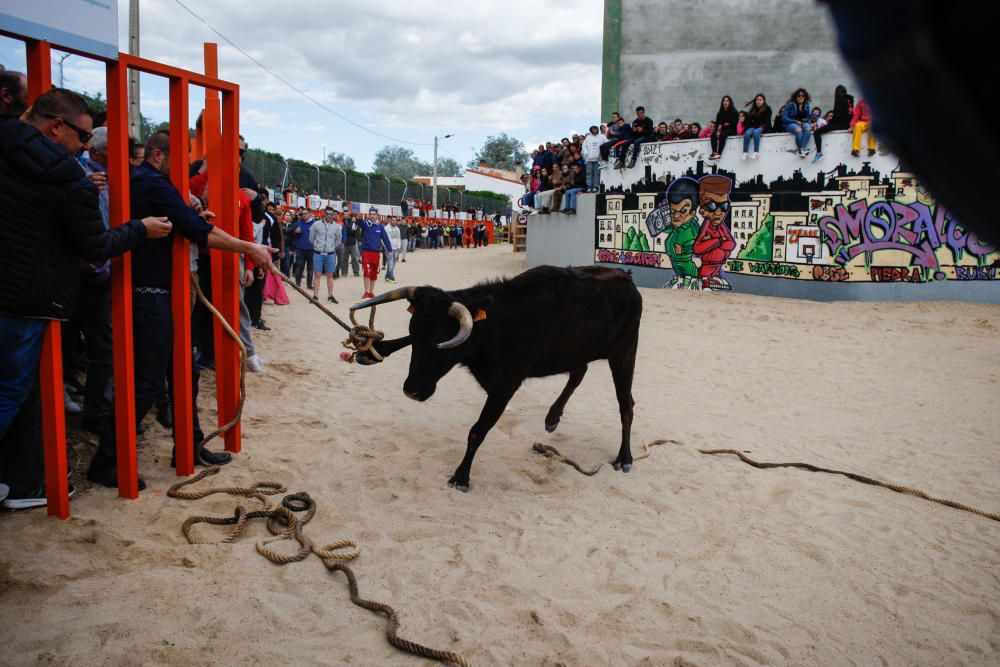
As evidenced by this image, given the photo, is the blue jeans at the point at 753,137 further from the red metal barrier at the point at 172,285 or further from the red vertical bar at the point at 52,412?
the red vertical bar at the point at 52,412

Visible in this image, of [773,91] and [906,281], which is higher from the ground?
[773,91]

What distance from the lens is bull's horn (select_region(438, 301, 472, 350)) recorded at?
4.57 metres

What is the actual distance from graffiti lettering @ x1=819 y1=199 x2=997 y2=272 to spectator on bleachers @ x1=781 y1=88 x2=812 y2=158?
5.39 feet

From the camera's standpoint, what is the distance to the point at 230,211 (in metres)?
4.92

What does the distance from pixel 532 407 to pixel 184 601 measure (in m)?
4.41

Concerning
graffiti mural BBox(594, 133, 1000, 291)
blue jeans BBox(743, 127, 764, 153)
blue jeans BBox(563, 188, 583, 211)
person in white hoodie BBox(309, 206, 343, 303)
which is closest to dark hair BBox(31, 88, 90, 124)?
person in white hoodie BBox(309, 206, 343, 303)

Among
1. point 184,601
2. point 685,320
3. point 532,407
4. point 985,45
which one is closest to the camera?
point 985,45

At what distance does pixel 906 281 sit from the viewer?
15242mm

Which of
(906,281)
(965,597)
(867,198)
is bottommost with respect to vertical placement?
(965,597)

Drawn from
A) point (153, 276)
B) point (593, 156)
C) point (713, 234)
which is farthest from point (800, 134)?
point (153, 276)

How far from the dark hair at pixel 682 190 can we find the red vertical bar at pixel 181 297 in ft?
48.8

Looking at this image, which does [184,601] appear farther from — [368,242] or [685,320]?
[368,242]

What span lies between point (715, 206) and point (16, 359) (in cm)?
Result: 1601

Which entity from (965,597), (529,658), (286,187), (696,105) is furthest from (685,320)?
(286,187)
